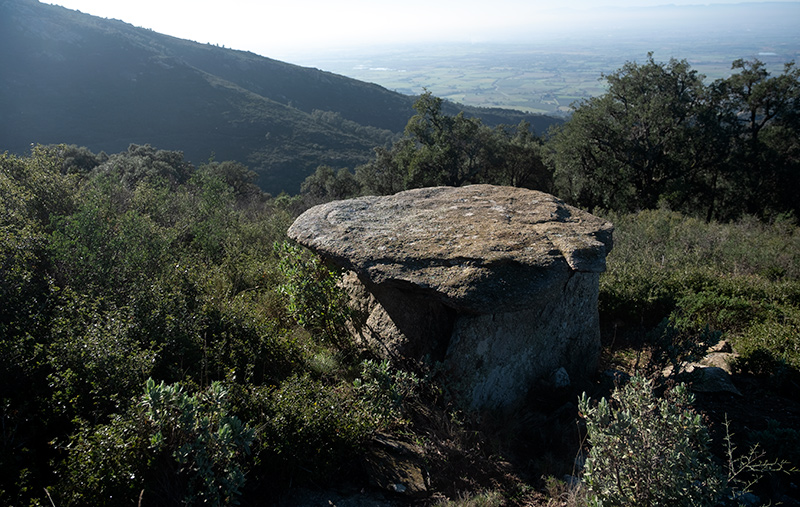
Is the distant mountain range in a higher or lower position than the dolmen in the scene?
higher

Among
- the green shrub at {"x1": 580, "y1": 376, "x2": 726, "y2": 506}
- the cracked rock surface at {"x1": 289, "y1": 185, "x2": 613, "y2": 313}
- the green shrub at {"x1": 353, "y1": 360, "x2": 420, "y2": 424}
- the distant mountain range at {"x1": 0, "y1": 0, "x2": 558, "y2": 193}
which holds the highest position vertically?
the distant mountain range at {"x1": 0, "y1": 0, "x2": 558, "y2": 193}

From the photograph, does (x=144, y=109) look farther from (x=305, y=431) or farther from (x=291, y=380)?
(x=305, y=431)

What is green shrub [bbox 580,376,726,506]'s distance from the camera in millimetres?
2893

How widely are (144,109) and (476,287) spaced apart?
68.4 metres

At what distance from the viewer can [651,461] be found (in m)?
2.95

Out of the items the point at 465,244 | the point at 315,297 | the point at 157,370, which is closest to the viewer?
the point at 157,370

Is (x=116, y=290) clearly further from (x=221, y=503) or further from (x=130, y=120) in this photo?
(x=130, y=120)

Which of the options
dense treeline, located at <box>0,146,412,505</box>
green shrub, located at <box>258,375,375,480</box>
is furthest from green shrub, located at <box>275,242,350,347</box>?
green shrub, located at <box>258,375,375,480</box>

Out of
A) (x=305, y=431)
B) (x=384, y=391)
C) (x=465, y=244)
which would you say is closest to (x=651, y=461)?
(x=384, y=391)

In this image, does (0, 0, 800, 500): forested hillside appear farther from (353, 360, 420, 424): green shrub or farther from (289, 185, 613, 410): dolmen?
(289, 185, 613, 410): dolmen

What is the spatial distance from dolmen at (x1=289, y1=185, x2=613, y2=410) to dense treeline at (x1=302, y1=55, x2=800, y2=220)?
52.3ft

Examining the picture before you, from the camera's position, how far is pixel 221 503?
3182 millimetres

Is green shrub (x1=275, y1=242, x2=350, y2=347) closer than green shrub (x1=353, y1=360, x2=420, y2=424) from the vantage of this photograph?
No

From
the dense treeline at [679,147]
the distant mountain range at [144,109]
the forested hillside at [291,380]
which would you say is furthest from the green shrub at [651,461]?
the distant mountain range at [144,109]
